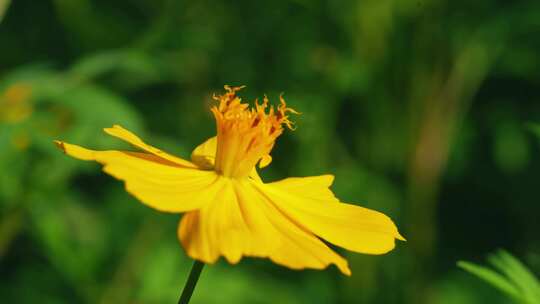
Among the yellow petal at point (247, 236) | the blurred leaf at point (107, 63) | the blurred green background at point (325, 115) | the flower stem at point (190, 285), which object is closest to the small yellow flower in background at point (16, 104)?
the blurred leaf at point (107, 63)

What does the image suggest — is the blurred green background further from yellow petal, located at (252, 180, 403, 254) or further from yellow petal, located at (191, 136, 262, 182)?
yellow petal, located at (252, 180, 403, 254)

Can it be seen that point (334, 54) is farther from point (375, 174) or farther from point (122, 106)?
point (122, 106)

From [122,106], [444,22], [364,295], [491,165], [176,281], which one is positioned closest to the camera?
[122,106]

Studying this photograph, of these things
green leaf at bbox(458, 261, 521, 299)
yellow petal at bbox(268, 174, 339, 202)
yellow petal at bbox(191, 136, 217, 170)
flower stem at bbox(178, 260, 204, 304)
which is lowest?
yellow petal at bbox(191, 136, 217, 170)

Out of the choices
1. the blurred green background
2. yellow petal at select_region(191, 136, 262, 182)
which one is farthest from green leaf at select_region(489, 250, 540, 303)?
the blurred green background

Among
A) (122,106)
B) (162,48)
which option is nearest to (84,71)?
(122,106)

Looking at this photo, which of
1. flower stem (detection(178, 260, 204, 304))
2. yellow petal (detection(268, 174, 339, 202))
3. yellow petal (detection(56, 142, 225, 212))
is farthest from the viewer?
yellow petal (detection(268, 174, 339, 202))
